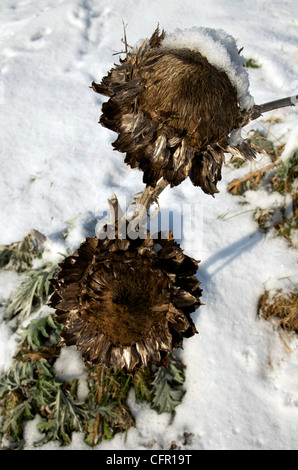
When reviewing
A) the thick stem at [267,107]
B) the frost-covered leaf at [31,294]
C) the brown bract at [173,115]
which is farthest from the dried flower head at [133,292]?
the frost-covered leaf at [31,294]

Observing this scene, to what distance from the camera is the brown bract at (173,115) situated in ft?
4.64

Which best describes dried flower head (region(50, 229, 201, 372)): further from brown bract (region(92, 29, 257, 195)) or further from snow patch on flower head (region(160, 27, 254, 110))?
snow patch on flower head (region(160, 27, 254, 110))

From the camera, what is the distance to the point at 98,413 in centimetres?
255

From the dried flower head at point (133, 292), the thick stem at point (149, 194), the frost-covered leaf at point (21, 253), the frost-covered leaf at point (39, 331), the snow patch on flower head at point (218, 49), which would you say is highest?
the snow patch on flower head at point (218, 49)

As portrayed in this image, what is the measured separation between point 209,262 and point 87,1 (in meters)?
2.82

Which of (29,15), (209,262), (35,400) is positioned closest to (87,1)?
(29,15)

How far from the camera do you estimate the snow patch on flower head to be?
150 centimetres

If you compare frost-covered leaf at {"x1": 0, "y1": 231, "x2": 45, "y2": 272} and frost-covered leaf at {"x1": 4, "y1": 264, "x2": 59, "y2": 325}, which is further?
frost-covered leaf at {"x1": 0, "y1": 231, "x2": 45, "y2": 272}

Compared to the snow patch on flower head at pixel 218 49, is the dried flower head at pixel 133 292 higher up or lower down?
lower down

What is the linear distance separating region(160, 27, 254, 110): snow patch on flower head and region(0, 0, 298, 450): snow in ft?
2.06

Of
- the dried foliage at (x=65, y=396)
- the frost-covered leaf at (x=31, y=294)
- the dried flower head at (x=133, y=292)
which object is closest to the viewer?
the dried flower head at (x=133, y=292)

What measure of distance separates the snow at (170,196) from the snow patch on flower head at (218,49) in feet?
2.06

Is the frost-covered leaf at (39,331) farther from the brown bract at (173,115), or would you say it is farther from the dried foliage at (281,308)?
the brown bract at (173,115)

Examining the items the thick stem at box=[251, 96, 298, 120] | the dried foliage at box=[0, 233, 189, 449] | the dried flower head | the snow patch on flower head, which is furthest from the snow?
the dried flower head
